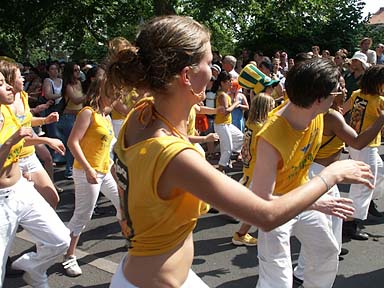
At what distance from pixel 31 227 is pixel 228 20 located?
1882 centimetres

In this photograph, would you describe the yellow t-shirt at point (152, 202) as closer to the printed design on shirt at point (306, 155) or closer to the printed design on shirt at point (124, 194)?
the printed design on shirt at point (124, 194)

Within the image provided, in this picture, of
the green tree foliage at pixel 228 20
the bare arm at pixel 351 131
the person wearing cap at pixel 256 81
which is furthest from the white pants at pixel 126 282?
the green tree foliage at pixel 228 20

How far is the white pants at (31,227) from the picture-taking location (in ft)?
10.5

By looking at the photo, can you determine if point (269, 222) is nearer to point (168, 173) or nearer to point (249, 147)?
point (168, 173)

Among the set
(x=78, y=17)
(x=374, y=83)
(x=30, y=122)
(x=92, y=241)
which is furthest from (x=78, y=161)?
(x=78, y=17)

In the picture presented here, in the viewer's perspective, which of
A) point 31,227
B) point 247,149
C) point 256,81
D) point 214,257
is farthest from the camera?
point 256,81

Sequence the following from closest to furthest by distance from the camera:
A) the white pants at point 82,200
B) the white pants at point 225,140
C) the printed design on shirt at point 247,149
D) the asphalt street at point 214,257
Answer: the asphalt street at point 214,257 → the white pants at point 82,200 → the printed design on shirt at point 247,149 → the white pants at point 225,140

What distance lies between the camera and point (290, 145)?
109 inches

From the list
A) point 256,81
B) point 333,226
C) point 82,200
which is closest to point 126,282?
point 333,226

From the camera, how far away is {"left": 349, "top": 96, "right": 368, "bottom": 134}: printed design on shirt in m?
5.03

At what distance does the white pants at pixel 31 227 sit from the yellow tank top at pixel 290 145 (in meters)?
1.56

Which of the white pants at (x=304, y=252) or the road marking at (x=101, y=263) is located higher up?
the white pants at (x=304, y=252)

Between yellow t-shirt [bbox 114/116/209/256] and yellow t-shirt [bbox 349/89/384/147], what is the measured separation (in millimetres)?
3656

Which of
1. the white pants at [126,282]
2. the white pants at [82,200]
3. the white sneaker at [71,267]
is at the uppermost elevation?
the white pants at [126,282]
